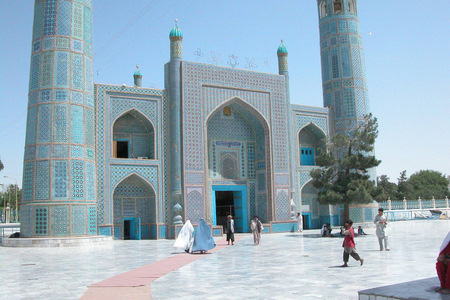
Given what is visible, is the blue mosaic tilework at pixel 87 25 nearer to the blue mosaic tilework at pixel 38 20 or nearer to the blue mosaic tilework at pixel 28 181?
the blue mosaic tilework at pixel 38 20

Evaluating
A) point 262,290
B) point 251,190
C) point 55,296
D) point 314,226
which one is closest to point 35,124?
point 251,190

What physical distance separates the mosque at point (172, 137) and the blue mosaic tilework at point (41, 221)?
38mm

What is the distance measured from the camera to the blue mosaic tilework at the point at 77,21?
1873 centimetres

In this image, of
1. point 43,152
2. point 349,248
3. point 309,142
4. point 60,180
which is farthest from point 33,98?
point 309,142

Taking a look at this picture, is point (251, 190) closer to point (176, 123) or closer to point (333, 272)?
point (176, 123)

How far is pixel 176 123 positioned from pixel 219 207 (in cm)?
621

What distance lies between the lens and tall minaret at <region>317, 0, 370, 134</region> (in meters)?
26.0

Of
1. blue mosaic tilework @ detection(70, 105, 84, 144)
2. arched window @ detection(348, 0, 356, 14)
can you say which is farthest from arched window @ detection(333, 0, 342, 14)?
blue mosaic tilework @ detection(70, 105, 84, 144)

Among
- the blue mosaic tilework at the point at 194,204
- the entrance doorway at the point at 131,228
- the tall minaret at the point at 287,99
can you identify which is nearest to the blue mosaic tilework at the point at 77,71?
the entrance doorway at the point at 131,228

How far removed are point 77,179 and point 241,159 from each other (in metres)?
9.19

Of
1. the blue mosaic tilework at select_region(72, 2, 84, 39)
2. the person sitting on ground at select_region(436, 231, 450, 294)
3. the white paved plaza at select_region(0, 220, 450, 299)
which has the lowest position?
the white paved plaza at select_region(0, 220, 450, 299)

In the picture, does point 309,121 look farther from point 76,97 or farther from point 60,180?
point 60,180

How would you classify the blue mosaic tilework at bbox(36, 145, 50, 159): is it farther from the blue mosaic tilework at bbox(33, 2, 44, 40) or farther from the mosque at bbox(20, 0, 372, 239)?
the blue mosaic tilework at bbox(33, 2, 44, 40)

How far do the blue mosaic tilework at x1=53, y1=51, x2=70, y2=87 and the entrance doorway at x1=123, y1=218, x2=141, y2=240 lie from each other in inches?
258
